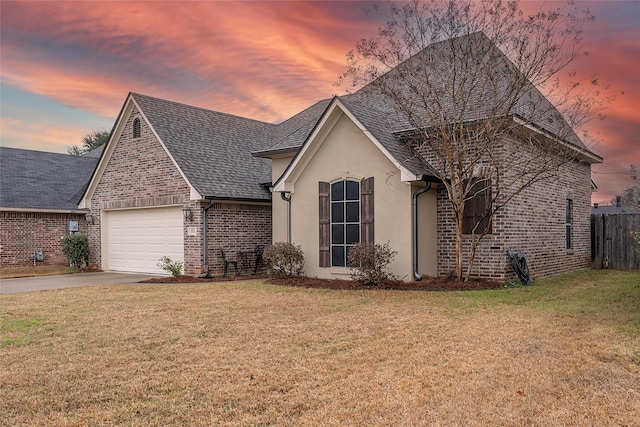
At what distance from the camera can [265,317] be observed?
870cm

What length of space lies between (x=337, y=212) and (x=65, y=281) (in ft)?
28.3

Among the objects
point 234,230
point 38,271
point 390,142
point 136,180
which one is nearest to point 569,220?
point 390,142

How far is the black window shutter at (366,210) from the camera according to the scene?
13.4 metres

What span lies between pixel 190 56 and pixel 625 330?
13631 millimetres

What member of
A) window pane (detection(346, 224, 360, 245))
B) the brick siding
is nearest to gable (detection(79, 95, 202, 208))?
the brick siding

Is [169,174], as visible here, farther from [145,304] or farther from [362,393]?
[362,393]

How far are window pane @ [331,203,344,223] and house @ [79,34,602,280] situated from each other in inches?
1.2

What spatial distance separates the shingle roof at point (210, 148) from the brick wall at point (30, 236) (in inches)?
308

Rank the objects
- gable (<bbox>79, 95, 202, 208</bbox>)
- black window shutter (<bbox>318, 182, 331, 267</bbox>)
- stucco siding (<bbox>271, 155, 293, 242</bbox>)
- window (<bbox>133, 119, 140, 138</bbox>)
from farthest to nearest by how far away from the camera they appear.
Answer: window (<bbox>133, 119, 140, 138</bbox>) → gable (<bbox>79, 95, 202, 208</bbox>) → stucco siding (<bbox>271, 155, 293, 242</bbox>) → black window shutter (<bbox>318, 182, 331, 267</bbox>)

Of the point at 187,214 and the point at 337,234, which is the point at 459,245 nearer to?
the point at 337,234

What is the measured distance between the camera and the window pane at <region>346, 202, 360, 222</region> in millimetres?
13805

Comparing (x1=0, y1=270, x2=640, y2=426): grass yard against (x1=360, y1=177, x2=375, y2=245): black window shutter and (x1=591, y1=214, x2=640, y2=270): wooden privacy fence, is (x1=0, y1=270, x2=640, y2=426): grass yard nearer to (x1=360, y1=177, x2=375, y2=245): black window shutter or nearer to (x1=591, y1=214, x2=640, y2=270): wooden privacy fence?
(x1=360, y1=177, x2=375, y2=245): black window shutter

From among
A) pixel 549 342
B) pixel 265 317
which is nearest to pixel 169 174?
pixel 265 317

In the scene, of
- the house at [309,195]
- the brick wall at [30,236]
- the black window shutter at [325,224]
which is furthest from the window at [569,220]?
the brick wall at [30,236]
